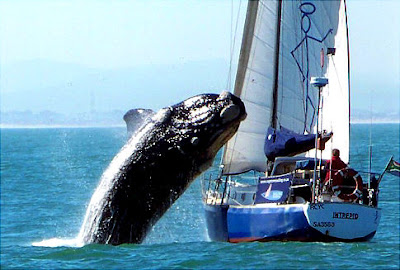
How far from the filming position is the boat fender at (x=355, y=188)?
21.4 metres

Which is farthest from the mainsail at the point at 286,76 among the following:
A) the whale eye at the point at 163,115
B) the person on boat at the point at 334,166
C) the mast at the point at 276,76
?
the whale eye at the point at 163,115

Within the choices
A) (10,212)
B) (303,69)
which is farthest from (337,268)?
(10,212)

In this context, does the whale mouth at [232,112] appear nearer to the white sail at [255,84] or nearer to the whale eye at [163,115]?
the whale eye at [163,115]

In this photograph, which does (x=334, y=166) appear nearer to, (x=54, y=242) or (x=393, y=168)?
(x=393, y=168)

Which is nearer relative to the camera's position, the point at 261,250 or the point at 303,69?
the point at 261,250

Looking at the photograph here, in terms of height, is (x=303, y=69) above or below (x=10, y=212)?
above

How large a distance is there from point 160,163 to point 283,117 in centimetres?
1081

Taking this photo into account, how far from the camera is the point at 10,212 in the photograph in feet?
107

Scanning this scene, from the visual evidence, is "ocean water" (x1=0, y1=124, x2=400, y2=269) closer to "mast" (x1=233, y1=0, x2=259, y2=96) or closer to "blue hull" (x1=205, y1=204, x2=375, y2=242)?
"blue hull" (x1=205, y1=204, x2=375, y2=242)

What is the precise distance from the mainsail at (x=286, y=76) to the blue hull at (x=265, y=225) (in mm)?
3930

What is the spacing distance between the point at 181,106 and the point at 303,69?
10.9 m

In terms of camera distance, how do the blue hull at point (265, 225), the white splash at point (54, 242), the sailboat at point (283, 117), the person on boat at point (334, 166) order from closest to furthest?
the white splash at point (54, 242), the blue hull at point (265, 225), the person on boat at point (334, 166), the sailboat at point (283, 117)

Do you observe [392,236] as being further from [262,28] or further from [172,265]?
[172,265]

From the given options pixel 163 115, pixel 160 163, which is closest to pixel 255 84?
pixel 163 115
